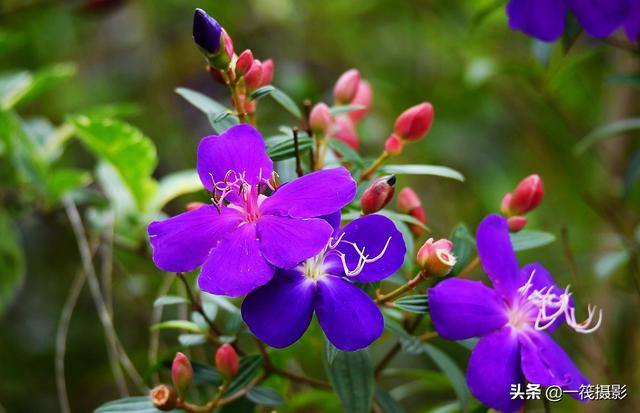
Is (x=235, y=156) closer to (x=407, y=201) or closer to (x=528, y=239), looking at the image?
(x=407, y=201)

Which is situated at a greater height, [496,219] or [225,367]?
[496,219]

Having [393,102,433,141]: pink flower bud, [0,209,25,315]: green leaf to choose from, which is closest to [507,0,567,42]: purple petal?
[393,102,433,141]: pink flower bud

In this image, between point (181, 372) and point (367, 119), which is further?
point (367, 119)

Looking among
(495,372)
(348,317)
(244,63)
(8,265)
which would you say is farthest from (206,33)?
(8,265)

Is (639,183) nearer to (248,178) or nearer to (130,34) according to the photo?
(248,178)

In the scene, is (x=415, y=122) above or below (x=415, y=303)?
above

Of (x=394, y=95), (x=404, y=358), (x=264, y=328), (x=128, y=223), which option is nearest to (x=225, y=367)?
(x=264, y=328)

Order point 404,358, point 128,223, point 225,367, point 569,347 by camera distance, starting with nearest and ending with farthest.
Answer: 1. point 225,367
2. point 128,223
3. point 569,347
4. point 404,358
